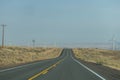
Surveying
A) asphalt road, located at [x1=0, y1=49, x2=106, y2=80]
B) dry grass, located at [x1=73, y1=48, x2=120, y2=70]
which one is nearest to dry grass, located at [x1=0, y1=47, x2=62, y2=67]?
asphalt road, located at [x1=0, y1=49, x2=106, y2=80]

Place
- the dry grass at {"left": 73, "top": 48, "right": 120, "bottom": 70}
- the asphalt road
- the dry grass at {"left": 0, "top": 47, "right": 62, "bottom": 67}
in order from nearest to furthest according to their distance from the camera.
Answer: the asphalt road < the dry grass at {"left": 0, "top": 47, "right": 62, "bottom": 67} < the dry grass at {"left": 73, "top": 48, "right": 120, "bottom": 70}

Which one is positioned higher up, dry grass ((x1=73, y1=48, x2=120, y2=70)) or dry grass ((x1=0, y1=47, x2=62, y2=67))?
dry grass ((x1=0, y1=47, x2=62, y2=67))

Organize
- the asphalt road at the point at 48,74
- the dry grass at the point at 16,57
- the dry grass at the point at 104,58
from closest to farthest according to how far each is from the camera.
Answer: the asphalt road at the point at 48,74
the dry grass at the point at 16,57
the dry grass at the point at 104,58

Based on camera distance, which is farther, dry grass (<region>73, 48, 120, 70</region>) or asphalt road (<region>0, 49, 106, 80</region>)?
dry grass (<region>73, 48, 120, 70</region>)

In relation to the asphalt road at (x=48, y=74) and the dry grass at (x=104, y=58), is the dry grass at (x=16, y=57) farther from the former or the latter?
the dry grass at (x=104, y=58)

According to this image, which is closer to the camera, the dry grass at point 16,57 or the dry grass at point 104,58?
the dry grass at point 16,57

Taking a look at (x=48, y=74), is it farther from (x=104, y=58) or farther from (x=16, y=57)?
(x=104, y=58)

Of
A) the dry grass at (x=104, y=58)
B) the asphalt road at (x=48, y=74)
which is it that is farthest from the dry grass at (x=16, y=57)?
the dry grass at (x=104, y=58)

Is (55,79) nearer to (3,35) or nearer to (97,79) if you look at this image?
(97,79)

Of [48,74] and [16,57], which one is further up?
[48,74]

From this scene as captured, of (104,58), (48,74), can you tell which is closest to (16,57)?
(104,58)

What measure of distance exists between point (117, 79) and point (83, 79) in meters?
2.11

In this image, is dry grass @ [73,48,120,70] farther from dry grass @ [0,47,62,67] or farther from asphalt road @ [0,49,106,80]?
asphalt road @ [0,49,106,80]

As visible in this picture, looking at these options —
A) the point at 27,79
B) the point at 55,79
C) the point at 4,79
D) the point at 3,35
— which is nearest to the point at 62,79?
the point at 55,79
